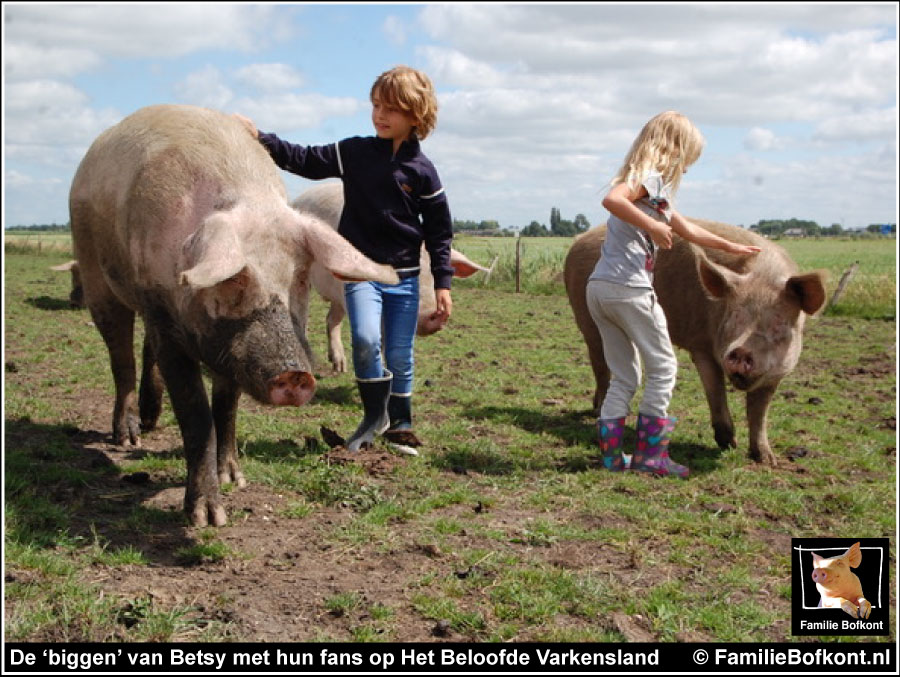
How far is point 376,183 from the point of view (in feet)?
18.1

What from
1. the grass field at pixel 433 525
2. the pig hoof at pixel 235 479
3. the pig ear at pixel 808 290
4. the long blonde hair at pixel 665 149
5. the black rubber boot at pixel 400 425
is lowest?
the grass field at pixel 433 525

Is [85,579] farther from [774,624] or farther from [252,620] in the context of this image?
[774,624]

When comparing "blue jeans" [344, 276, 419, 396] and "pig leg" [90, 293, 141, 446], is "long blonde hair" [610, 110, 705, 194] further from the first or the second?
"pig leg" [90, 293, 141, 446]

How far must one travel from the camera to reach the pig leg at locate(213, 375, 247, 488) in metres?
4.82

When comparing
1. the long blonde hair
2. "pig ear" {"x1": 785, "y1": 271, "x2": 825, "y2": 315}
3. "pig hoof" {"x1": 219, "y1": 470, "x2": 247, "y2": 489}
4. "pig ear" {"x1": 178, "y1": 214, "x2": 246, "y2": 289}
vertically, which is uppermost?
the long blonde hair

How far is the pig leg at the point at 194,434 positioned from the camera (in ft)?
13.9

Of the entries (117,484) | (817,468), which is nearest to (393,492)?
(117,484)

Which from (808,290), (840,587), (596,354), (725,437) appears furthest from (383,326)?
(840,587)

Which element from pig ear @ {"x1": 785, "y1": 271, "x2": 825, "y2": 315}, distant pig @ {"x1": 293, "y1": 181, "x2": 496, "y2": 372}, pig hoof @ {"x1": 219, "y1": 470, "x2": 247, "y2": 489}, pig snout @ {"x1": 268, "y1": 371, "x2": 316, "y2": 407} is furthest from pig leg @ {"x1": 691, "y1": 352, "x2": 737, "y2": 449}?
pig snout @ {"x1": 268, "y1": 371, "x2": 316, "y2": 407}

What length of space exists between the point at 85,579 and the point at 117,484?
1.41 meters

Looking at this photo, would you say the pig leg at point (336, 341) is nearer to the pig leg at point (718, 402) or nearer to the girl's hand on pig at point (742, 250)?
the pig leg at point (718, 402)

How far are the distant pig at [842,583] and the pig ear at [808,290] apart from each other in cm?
197

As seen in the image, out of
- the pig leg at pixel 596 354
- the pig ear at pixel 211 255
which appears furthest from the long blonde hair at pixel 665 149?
the pig ear at pixel 211 255

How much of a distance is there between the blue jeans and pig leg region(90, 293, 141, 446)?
5.04 feet
